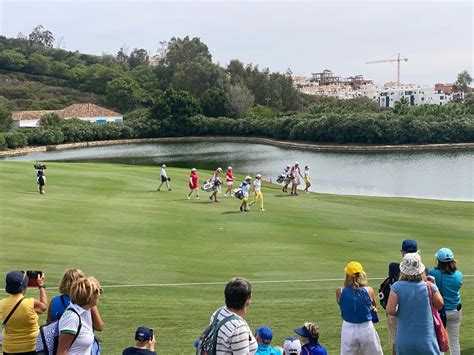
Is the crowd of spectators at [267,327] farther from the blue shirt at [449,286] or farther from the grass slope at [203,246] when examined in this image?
the grass slope at [203,246]

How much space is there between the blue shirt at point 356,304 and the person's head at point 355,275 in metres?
0.06

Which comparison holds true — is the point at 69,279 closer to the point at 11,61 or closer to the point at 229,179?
the point at 229,179

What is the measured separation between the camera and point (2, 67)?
19088cm

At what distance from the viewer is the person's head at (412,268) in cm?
696

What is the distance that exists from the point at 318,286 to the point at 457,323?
21.4 feet

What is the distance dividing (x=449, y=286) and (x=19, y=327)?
562 cm

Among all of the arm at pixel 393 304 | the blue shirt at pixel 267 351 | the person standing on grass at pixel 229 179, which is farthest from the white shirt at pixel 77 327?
the person standing on grass at pixel 229 179

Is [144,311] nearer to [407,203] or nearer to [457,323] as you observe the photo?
[457,323]

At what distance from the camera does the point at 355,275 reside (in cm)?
735

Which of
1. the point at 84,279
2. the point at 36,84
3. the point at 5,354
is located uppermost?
the point at 36,84

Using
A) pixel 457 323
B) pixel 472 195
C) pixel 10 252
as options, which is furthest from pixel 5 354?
pixel 472 195

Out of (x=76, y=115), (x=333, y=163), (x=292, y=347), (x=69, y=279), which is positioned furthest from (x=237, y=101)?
(x=69, y=279)

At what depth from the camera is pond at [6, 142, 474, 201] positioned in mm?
54750

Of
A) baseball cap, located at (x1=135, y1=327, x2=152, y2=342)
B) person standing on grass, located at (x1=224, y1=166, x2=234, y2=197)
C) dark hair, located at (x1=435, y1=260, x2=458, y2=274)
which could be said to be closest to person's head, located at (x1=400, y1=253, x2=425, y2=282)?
dark hair, located at (x1=435, y1=260, x2=458, y2=274)
